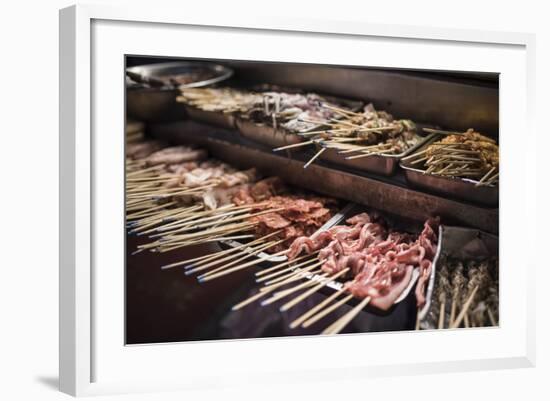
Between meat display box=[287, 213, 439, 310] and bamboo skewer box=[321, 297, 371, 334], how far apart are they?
5cm

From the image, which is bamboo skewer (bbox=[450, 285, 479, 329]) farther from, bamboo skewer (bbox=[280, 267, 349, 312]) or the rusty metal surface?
bamboo skewer (bbox=[280, 267, 349, 312])

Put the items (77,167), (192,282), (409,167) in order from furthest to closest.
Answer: (409,167)
(192,282)
(77,167)

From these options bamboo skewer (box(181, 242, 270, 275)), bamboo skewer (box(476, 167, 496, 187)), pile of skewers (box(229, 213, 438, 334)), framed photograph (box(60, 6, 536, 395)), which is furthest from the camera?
bamboo skewer (box(476, 167, 496, 187))

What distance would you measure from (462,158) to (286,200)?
2.76ft

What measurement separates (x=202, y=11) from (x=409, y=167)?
3.80ft

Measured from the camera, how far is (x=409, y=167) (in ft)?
11.7

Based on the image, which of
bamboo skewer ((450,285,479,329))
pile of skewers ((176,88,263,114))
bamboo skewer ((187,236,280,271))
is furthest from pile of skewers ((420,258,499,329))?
pile of skewers ((176,88,263,114))

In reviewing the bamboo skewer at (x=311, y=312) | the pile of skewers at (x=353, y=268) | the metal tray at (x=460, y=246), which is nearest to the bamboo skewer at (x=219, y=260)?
the pile of skewers at (x=353, y=268)

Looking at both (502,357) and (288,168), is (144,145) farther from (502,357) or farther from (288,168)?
(502,357)

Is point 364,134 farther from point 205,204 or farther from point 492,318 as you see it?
point 492,318

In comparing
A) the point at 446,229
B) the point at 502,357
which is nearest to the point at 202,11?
the point at 446,229

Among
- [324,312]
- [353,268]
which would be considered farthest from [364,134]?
[324,312]

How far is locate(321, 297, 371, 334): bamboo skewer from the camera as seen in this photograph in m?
3.40

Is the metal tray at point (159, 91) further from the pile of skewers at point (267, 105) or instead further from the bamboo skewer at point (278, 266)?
the bamboo skewer at point (278, 266)
